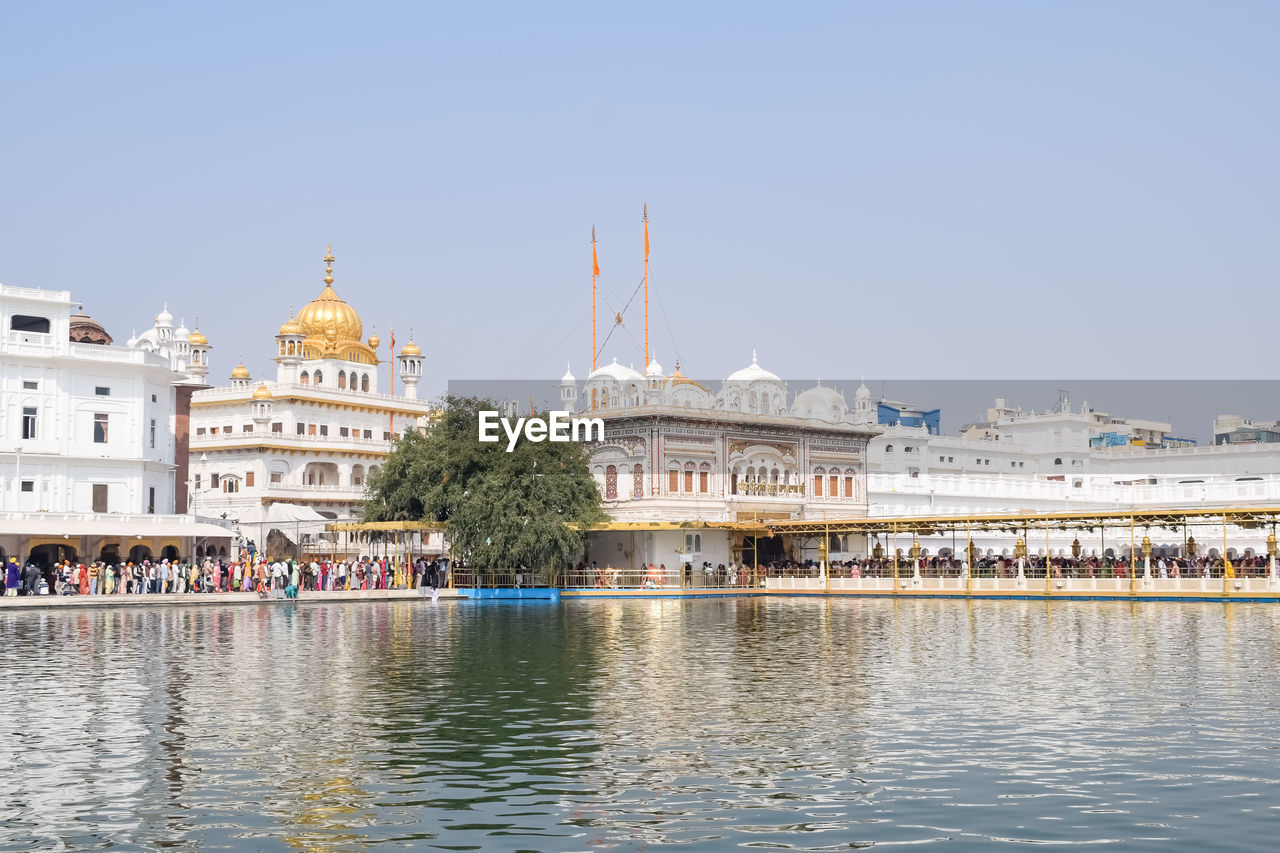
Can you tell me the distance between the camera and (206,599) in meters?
48.0

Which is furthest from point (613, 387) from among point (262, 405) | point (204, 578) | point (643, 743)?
point (643, 743)

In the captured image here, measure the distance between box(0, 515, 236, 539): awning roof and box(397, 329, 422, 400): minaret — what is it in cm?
3381

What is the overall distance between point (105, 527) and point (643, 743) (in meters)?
41.3

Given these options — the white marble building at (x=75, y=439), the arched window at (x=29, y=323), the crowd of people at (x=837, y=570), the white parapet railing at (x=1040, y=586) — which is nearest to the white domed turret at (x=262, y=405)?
the white marble building at (x=75, y=439)

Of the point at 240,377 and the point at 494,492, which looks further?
the point at 240,377

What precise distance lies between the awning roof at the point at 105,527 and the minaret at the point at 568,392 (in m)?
24.5

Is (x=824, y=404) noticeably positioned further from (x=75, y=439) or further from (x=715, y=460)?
(x=75, y=439)

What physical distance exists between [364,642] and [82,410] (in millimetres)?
30618

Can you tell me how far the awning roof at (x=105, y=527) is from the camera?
5050 centimetres

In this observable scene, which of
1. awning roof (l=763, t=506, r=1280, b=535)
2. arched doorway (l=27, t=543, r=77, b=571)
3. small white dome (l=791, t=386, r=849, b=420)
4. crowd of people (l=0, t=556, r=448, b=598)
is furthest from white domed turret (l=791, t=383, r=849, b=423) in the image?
arched doorway (l=27, t=543, r=77, b=571)

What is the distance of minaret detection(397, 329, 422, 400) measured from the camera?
9019cm

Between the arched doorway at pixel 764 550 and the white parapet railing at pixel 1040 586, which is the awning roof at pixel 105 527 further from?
the arched doorway at pixel 764 550

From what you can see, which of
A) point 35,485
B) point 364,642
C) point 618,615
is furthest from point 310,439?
point 364,642

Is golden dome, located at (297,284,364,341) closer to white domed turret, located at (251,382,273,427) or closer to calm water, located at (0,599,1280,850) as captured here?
white domed turret, located at (251,382,273,427)
